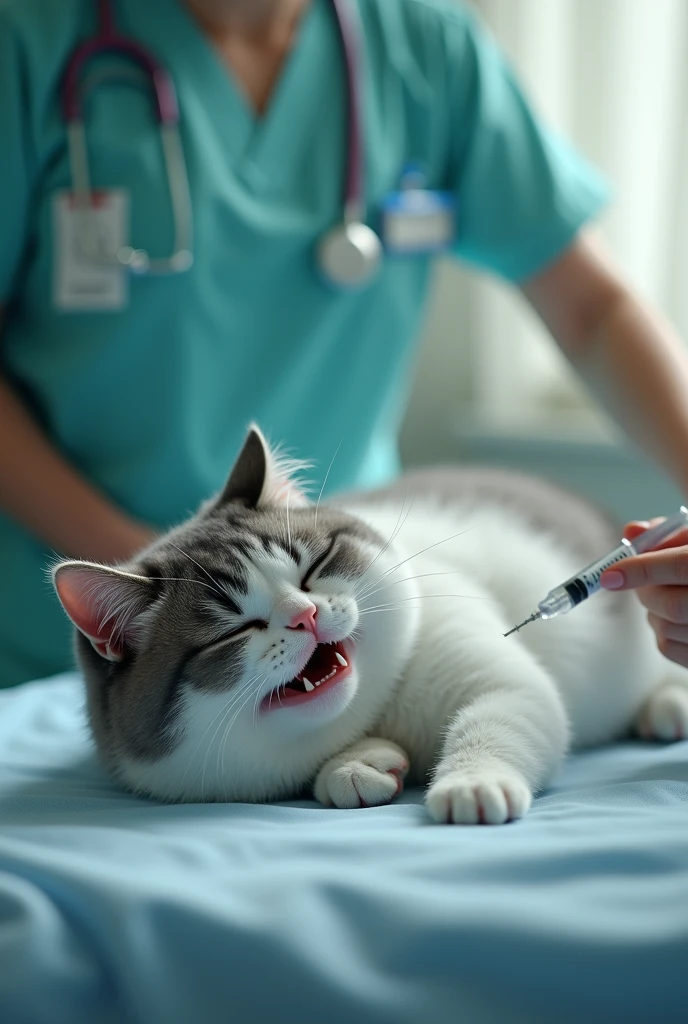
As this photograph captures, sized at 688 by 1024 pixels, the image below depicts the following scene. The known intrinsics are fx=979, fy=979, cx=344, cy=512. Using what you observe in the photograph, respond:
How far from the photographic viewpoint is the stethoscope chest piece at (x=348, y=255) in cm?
130

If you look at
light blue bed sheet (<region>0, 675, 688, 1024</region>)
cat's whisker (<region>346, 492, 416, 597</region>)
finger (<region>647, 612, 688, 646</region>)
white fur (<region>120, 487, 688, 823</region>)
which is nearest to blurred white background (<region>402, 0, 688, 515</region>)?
cat's whisker (<region>346, 492, 416, 597</region>)

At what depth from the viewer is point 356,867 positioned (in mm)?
625

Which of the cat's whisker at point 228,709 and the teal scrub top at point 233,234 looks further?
the teal scrub top at point 233,234

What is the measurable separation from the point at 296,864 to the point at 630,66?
178 cm

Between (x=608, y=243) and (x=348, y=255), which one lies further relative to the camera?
(x=608, y=243)

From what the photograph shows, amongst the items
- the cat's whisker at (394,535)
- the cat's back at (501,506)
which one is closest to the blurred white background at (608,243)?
the cat's back at (501,506)

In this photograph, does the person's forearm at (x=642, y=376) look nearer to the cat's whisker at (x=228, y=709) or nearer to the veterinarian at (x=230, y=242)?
the veterinarian at (x=230, y=242)

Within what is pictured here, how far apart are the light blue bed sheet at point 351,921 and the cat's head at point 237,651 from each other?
0.08 metres

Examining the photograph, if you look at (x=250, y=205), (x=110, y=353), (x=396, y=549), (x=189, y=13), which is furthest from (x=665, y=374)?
(x=189, y=13)

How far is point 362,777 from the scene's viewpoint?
0.77 metres

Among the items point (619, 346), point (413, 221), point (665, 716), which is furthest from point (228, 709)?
point (413, 221)

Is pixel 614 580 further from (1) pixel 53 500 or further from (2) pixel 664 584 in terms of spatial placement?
(1) pixel 53 500

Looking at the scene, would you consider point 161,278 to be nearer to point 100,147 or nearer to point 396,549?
point 100,147

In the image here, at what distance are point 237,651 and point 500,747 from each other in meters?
0.22
